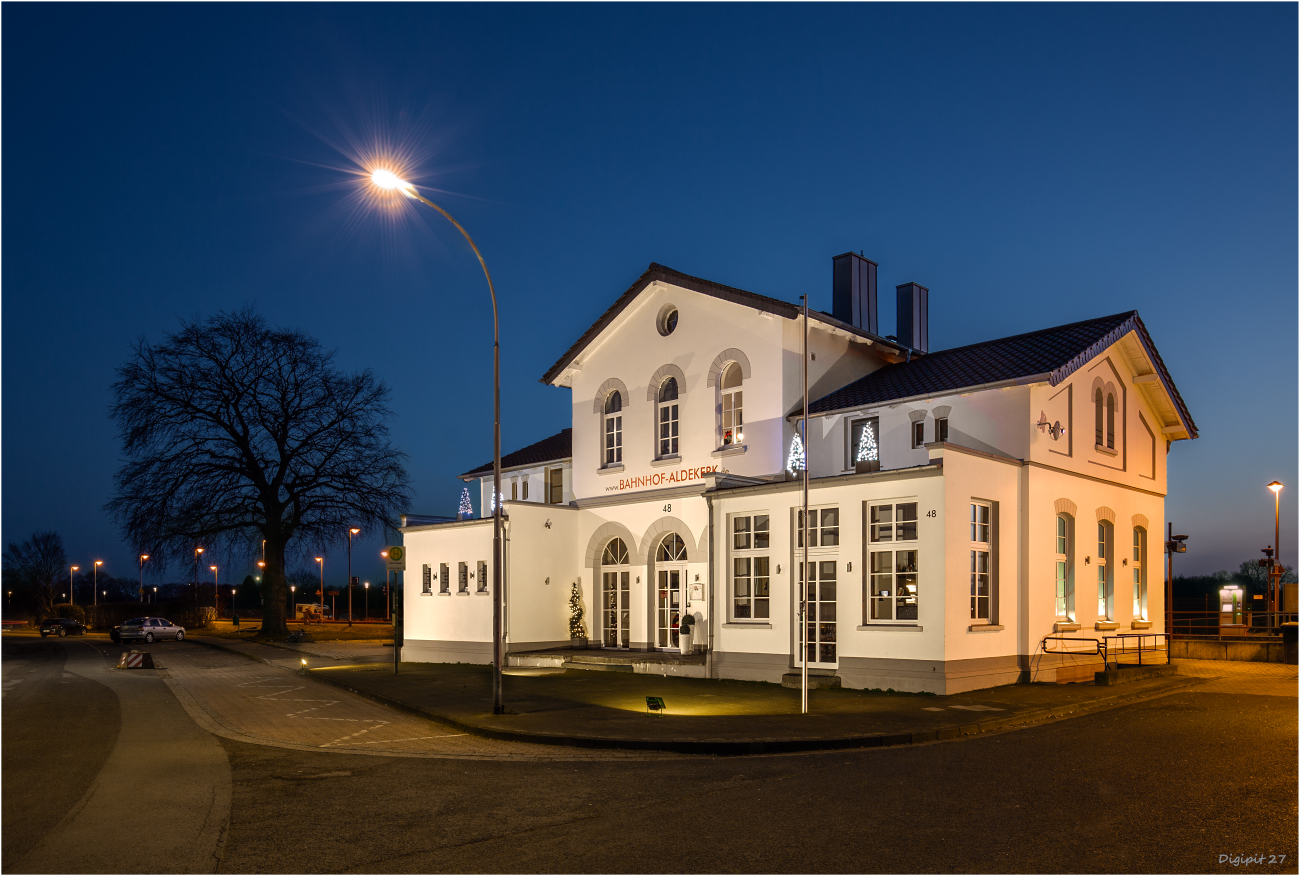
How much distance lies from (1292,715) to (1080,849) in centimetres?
1020

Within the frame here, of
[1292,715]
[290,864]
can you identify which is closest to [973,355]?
[1292,715]

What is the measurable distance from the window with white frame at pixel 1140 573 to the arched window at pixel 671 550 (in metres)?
11.9

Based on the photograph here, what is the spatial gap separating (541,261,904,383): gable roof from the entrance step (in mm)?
8470

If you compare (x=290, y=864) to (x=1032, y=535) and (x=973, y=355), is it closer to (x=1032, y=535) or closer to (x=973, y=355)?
(x=1032, y=535)

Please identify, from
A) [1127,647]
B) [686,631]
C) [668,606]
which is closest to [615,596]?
[668,606]

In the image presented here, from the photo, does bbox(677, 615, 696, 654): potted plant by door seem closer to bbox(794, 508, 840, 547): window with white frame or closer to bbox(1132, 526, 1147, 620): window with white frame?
bbox(794, 508, 840, 547): window with white frame

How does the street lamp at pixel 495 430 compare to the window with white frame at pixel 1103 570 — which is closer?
the street lamp at pixel 495 430

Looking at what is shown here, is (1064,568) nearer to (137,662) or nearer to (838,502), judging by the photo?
(838,502)

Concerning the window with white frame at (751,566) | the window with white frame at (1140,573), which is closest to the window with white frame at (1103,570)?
the window with white frame at (1140,573)

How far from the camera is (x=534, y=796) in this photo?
9.30 meters

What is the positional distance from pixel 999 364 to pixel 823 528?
5724 millimetres

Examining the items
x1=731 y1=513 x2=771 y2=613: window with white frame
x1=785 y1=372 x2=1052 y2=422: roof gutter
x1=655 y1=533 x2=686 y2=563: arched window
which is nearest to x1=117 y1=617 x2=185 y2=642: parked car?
x1=655 y1=533 x2=686 y2=563: arched window

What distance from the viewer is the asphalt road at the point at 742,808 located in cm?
695

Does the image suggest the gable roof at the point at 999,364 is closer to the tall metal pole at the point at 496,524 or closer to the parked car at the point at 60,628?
the tall metal pole at the point at 496,524
